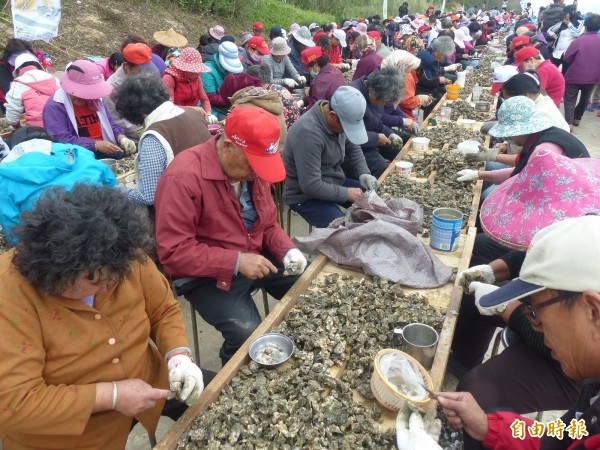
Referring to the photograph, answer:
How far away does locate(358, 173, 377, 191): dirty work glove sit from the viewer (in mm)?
4496

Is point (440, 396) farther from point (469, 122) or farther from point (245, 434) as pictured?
point (469, 122)

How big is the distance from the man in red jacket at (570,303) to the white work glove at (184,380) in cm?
131

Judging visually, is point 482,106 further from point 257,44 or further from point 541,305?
point 541,305

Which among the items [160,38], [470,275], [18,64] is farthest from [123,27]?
[470,275]

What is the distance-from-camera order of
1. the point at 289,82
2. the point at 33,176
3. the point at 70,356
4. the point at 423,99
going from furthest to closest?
the point at 289,82
the point at 423,99
the point at 33,176
the point at 70,356

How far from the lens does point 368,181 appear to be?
15.1 feet

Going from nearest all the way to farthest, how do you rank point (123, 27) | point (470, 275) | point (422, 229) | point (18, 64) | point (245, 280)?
point (470, 275) → point (245, 280) → point (422, 229) → point (18, 64) → point (123, 27)

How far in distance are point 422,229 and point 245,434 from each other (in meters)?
2.24

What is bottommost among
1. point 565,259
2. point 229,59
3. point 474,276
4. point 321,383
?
point 321,383

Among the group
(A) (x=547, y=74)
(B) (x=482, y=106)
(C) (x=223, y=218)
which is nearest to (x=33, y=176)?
(C) (x=223, y=218)

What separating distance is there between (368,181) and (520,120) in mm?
1578

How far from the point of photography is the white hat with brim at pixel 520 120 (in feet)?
11.4

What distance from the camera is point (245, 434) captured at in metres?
1.75

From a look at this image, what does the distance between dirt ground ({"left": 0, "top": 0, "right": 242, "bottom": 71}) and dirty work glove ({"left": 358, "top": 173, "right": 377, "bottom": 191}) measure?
991 cm
